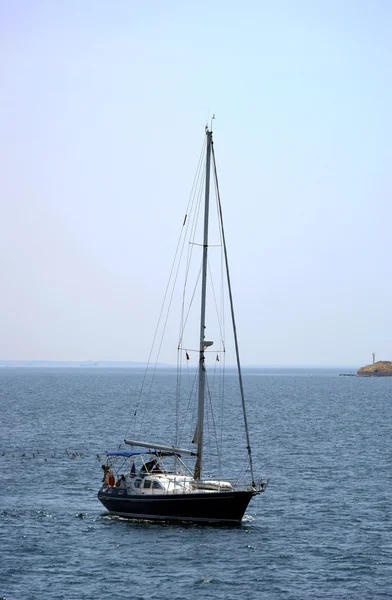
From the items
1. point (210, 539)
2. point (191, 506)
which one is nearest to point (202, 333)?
point (191, 506)

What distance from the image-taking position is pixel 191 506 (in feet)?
175

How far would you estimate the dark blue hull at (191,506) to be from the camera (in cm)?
5291

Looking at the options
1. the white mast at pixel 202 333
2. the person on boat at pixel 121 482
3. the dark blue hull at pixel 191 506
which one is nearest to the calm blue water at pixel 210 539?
the dark blue hull at pixel 191 506

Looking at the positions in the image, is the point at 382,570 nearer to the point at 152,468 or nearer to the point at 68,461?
the point at 152,468

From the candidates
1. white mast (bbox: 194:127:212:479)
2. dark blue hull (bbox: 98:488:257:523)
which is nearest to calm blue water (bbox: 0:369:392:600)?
dark blue hull (bbox: 98:488:257:523)

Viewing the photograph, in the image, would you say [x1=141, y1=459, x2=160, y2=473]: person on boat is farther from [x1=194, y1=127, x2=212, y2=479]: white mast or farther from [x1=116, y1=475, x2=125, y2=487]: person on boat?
[x1=194, y1=127, x2=212, y2=479]: white mast

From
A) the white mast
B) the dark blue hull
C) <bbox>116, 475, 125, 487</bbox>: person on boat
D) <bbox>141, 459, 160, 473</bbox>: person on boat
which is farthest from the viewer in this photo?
<bbox>141, 459, 160, 473</bbox>: person on boat

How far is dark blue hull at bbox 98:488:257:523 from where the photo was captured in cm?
5291

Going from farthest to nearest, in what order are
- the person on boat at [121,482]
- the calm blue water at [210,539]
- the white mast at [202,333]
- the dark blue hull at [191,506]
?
1. the person on boat at [121,482]
2. the white mast at [202,333]
3. the dark blue hull at [191,506]
4. the calm blue water at [210,539]

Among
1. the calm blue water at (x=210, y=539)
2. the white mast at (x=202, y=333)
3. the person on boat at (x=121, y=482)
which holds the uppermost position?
the white mast at (x=202, y=333)

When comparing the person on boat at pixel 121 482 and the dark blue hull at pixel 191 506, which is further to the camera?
the person on boat at pixel 121 482

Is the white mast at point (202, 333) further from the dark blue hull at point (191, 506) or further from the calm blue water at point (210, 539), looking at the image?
the calm blue water at point (210, 539)

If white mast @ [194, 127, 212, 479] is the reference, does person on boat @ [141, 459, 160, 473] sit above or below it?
below

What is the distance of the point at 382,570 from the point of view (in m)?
44.7
